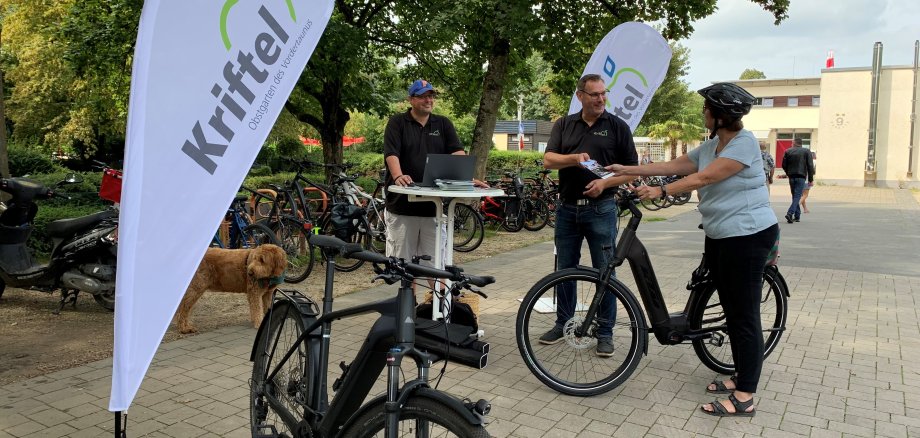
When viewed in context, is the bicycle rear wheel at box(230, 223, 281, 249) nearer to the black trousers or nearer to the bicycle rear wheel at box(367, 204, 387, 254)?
the bicycle rear wheel at box(367, 204, 387, 254)

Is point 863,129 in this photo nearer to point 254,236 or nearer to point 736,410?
point 254,236

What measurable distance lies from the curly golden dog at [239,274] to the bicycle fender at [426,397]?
3143 mm

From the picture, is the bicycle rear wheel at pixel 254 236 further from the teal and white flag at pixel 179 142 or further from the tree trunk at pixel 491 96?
the tree trunk at pixel 491 96

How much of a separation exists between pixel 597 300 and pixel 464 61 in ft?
34.1

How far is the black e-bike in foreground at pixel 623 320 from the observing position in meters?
4.12

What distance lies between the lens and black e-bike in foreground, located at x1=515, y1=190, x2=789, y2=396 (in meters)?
4.12

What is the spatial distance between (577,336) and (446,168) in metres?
1.47

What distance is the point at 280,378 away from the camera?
9.90ft

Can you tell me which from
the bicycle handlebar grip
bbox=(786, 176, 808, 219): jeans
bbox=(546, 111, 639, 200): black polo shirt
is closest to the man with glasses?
bbox=(546, 111, 639, 200): black polo shirt

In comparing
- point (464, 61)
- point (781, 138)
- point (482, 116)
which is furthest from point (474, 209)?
point (781, 138)

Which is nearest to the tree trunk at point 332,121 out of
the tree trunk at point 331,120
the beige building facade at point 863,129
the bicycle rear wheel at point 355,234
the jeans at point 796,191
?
the tree trunk at point 331,120

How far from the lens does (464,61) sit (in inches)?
543

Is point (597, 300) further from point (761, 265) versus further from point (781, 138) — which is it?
point (781, 138)

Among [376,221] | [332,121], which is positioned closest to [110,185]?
[376,221]
